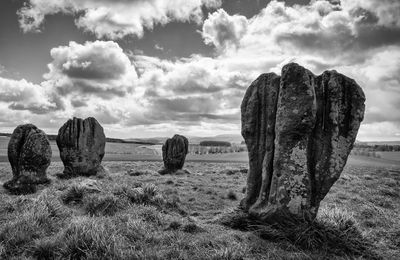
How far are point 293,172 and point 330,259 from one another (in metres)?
2.37

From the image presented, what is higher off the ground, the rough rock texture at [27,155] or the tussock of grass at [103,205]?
the rough rock texture at [27,155]

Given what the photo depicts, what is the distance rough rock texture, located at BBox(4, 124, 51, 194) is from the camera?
16.4m

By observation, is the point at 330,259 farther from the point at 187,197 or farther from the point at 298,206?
the point at 187,197

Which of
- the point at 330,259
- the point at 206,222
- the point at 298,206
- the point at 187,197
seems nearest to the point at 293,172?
the point at 298,206

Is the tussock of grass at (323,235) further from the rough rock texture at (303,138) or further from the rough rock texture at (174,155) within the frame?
the rough rock texture at (174,155)

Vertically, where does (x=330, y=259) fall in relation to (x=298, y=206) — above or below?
below

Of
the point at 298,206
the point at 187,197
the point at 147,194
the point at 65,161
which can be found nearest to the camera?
the point at 298,206

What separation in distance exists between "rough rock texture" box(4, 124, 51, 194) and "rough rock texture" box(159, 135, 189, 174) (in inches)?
518

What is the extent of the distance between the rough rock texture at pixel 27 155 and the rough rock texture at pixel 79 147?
5.61 metres

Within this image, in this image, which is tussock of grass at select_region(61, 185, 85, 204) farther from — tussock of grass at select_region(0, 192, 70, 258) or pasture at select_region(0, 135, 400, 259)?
tussock of grass at select_region(0, 192, 70, 258)

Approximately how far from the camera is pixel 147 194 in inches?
473

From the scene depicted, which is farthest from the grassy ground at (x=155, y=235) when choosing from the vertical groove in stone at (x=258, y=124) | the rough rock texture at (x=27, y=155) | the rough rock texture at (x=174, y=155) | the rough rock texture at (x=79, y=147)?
the rough rock texture at (x=174, y=155)

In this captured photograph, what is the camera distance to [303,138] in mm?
8812

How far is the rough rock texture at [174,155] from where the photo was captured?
1156 inches
